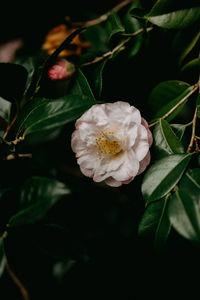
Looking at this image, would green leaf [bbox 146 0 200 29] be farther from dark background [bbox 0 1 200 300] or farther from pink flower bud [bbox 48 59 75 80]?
pink flower bud [bbox 48 59 75 80]

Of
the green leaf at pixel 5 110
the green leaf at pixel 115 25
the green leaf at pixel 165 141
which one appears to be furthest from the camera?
the green leaf at pixel 5 110

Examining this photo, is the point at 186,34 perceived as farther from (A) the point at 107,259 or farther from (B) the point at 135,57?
(A) the point at 107,259

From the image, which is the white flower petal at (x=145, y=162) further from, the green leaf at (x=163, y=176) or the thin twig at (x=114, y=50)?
the thin twig at (x=114, y=50)

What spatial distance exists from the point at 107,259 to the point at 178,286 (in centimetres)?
33

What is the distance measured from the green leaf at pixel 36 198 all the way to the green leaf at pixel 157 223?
0.82 ft

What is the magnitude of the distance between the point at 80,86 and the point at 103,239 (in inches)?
30.9

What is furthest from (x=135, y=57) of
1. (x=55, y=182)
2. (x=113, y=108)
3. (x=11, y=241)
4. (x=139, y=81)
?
(x=11, y=241)

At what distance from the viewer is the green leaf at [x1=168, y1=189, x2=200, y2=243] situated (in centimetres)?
56

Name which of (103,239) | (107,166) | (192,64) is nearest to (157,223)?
(107,166)

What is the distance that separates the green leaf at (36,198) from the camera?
0.82m

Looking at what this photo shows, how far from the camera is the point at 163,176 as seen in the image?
25.2 inches

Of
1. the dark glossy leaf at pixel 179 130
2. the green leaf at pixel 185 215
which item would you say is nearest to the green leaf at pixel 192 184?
→ the green leaf at pixel 185 215

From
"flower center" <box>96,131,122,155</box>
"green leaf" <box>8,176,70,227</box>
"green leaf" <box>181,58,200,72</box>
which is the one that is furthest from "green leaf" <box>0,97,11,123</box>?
"green leaf" <box>181,58,200,72</box>

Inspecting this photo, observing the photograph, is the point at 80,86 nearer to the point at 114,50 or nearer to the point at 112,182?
the point at 114,50
